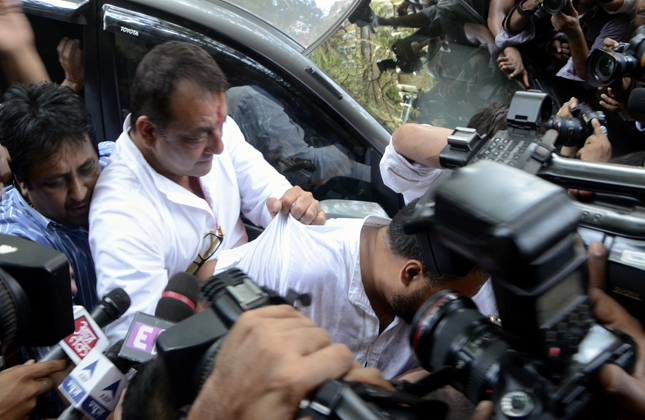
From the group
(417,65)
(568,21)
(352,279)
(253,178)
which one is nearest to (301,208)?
(352,279)

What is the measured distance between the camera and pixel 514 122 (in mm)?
1377

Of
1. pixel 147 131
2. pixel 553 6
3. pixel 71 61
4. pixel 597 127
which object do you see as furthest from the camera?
pixel 553 6

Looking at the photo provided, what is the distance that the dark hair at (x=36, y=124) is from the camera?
168 cm

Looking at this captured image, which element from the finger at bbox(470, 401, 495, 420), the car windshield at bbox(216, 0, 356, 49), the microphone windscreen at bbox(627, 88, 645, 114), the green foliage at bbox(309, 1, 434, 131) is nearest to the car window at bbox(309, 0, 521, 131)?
the green foliage at bbox(309, 1, 434, 131)

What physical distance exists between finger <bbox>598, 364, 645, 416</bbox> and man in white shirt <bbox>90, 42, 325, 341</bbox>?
1.30 m

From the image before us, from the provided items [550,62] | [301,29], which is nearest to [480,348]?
[301,29]

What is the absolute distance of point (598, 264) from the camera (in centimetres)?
86

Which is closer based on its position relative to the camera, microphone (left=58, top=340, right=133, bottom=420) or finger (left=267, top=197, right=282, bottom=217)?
microphone (left=58, top=340, right=133, bottom=420)

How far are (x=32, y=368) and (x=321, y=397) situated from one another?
779 millimetres

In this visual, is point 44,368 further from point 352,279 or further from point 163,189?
point 163,189

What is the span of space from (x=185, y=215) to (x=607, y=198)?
1.68 metres

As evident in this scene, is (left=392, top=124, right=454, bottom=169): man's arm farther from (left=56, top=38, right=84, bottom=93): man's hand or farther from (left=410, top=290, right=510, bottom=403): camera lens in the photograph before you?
(left=56, top=38, right=84, bottom=93): man's hand

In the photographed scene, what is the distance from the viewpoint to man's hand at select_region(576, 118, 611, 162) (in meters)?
2.35

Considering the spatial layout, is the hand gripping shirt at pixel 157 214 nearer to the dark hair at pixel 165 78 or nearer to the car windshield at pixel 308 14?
the dark hair at pixel 165 78
